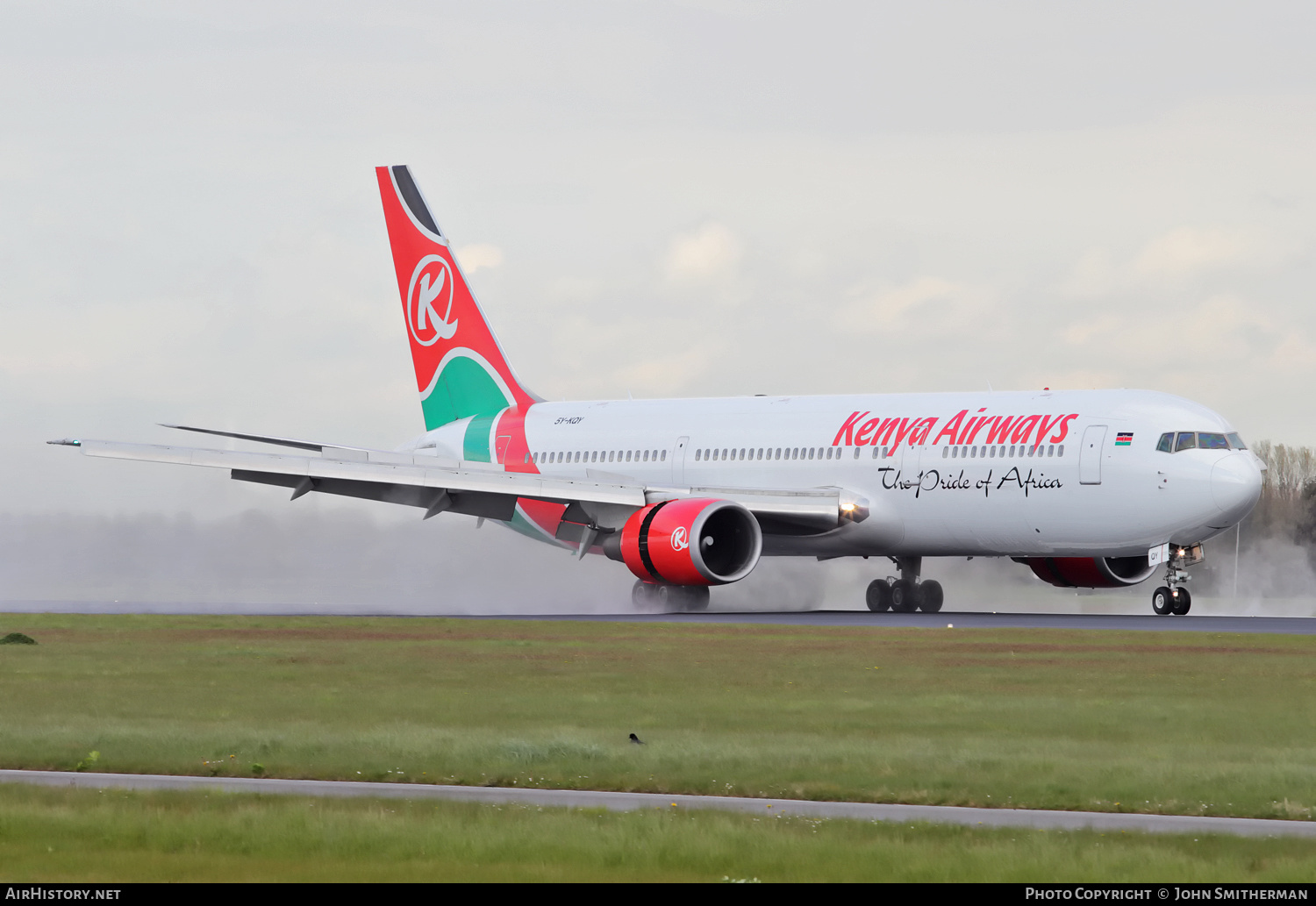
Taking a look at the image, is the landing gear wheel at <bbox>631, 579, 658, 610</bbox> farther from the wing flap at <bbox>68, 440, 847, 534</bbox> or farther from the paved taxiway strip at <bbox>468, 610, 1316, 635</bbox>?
the wing flap at <bbox>68, 440, 847, 534</bbox>

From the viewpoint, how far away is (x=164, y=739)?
757 inches

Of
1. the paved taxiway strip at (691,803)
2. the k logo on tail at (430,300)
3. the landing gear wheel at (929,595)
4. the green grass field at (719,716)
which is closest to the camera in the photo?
the paved taxiway strip at (691,803)

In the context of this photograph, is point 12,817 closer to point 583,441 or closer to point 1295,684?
point 1295,684

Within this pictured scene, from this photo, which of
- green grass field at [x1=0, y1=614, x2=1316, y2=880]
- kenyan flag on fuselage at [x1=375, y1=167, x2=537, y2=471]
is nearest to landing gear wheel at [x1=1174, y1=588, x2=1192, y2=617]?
green grass field at [x1=0, y1=614, x2=1316, y2=880]

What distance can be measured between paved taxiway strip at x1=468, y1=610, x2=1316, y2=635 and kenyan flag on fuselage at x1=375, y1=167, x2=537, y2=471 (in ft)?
27.7

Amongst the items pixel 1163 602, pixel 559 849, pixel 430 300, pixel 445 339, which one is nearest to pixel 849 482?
pixel 1163 602

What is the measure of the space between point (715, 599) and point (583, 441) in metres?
5.15

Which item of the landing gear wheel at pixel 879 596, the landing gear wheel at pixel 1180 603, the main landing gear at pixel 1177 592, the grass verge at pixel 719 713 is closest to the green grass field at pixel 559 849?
the grass verge at pixel 719 713

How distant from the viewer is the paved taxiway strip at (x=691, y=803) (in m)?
13.8

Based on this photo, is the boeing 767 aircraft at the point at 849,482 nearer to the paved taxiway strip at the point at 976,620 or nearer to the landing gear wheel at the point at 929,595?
the landing gear wheel at the point at 929,595

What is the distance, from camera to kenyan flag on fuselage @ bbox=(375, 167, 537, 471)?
5234cm

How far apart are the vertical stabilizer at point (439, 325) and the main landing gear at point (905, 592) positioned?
11.6m

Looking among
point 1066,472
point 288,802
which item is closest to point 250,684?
point 288,802

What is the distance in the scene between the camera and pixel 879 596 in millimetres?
46156
